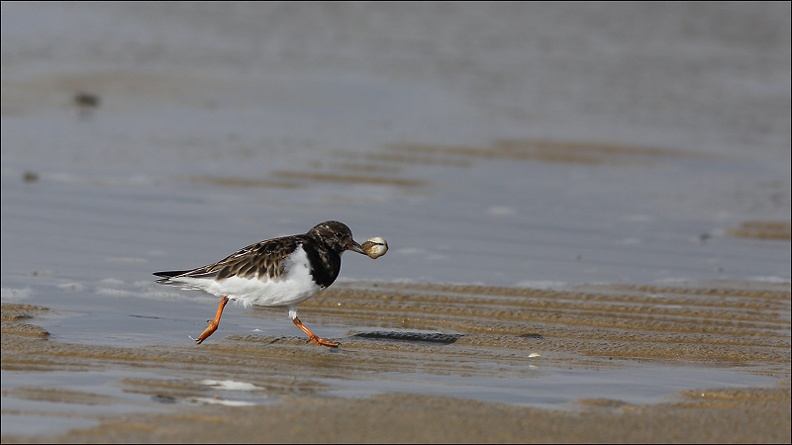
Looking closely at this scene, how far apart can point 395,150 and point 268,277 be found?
27.1 feet

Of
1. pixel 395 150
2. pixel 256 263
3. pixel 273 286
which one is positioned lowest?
pixel 273 286

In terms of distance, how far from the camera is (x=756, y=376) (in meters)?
6.61

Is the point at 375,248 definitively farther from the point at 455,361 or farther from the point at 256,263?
the point at 455,361

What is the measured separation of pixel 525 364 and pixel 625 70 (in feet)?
51.8

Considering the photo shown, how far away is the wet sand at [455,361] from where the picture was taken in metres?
5.23

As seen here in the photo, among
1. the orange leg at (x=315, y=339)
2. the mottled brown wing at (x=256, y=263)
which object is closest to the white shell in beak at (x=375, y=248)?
the mottled brown wing at (x=256, y=263)

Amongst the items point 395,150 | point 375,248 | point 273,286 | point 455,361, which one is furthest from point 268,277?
point 395,150

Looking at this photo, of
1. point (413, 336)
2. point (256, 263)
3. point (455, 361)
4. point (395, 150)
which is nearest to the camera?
point (455, 361)

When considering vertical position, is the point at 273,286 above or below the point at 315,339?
above

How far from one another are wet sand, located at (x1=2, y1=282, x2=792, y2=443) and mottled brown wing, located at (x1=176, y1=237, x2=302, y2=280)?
386 mm

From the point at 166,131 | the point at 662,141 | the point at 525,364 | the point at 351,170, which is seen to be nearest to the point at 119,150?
the point at 166,131

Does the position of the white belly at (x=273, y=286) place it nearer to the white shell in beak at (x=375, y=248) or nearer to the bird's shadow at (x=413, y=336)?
the bird's shadow at (x=413, y=336)

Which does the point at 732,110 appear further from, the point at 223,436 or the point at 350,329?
the point at 223,436

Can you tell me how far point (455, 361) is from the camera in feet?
21.9
